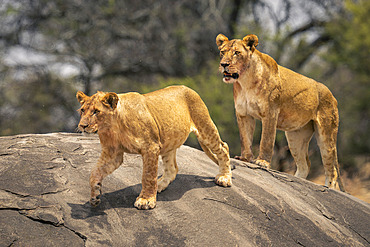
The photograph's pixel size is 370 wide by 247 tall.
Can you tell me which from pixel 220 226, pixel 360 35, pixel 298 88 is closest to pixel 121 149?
pixel 220 226

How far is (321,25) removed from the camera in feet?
44.2

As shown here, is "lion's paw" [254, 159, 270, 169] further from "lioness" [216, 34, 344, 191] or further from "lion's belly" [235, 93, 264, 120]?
"lion's belly" [235, 93, 264, 120]

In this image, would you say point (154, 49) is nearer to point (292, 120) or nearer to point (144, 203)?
point (292, 120)

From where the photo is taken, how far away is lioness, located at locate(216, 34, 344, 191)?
5.59 m

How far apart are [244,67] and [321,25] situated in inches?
352

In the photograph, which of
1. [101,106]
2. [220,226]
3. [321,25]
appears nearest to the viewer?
[101,106]

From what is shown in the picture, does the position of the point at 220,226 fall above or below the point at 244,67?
below

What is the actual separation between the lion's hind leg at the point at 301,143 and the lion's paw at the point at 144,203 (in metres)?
3.73

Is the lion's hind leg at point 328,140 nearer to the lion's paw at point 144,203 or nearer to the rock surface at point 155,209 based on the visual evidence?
the rock surface at point 155,209

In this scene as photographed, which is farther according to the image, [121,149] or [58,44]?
[58,44]

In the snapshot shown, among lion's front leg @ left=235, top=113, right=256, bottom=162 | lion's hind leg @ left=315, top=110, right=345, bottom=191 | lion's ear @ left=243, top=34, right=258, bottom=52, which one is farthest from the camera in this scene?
lion's hind leg @ left=315, top=110, right=345, bottom=191

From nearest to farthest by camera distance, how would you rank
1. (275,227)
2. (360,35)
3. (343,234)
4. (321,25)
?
(275,227) < (343,234) < (360,35) < (321,25)

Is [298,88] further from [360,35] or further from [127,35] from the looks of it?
[127,35]

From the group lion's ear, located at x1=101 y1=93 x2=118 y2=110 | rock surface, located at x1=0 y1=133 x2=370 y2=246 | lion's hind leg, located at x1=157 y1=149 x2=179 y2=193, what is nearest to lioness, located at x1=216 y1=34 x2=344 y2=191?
rock surface, located at x1=0 y1=133 x2=370 y2=246
